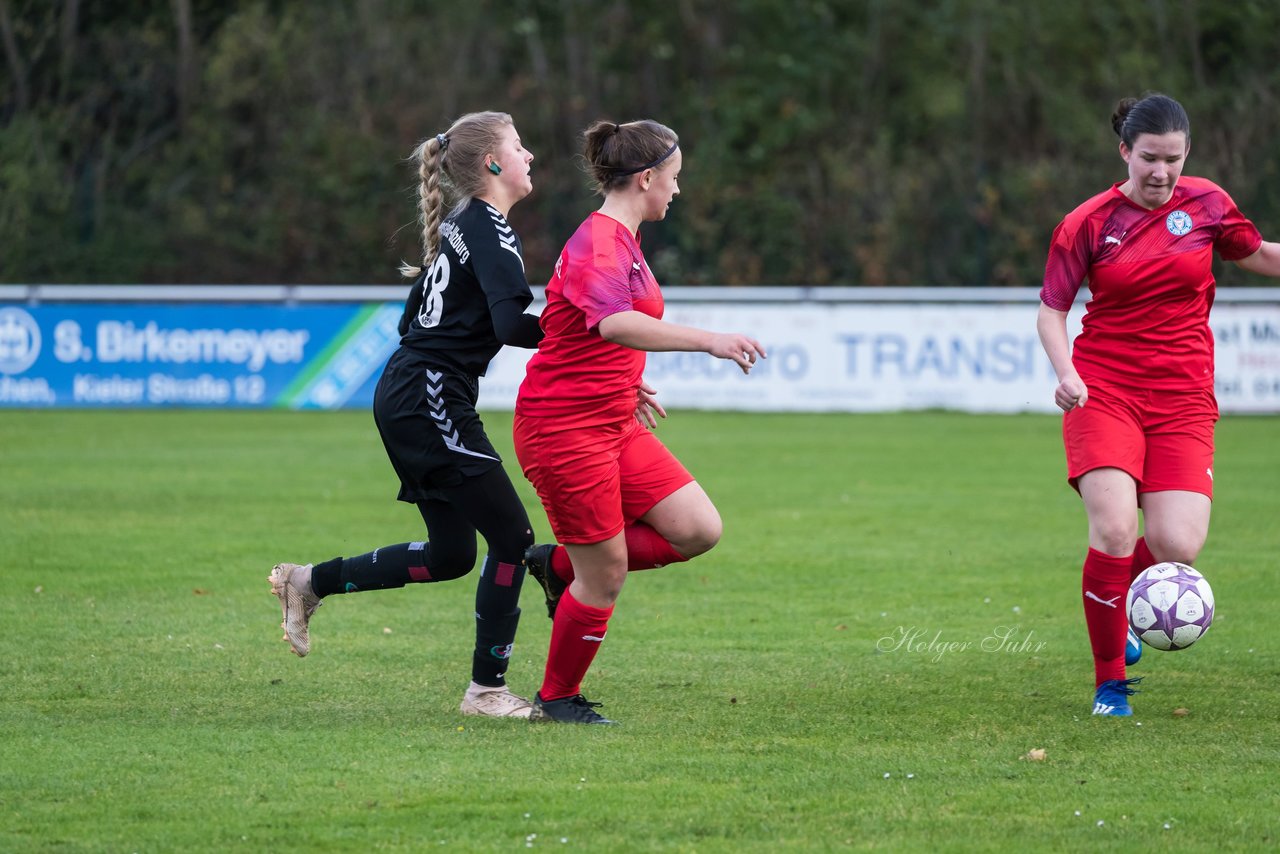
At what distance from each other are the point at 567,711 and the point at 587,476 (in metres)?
0.83

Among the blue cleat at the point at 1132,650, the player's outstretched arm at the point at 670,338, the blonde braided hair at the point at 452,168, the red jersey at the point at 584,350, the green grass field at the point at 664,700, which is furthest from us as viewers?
the blue cleat at the point at 1132,650

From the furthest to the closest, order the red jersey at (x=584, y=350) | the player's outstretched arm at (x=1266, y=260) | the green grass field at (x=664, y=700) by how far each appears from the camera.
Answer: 1. the player's outstretched arm at (x=1266, y=260)
2. the red jersey at (x=584, y=350)
3. the green grass field at (x=664, y=700)

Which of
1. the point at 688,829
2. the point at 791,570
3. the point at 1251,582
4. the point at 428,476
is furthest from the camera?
the point at 791,570

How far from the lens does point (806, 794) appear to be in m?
4.70

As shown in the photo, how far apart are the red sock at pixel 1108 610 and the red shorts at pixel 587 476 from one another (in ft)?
5.09

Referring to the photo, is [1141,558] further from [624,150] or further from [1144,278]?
[624,150]

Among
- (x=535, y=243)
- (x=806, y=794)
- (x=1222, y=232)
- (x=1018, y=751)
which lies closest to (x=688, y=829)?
(x=806, y=794)

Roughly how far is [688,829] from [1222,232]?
10.1 ft

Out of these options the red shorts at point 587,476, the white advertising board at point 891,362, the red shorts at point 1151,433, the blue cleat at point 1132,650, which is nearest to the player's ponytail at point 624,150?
the red shorts at point 587,476

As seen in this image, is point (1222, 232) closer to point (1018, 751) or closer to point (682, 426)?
point (1018, 751)

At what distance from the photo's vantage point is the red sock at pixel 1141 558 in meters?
6.27

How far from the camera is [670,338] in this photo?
199 inches

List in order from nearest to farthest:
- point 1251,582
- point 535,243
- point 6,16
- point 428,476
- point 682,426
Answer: point 428,476
point 1251,582
point 682,426
point 535,243
point 6,16

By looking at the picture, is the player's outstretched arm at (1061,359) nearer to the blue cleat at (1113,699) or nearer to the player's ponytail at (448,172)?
the blue cleat at (1113,699)
